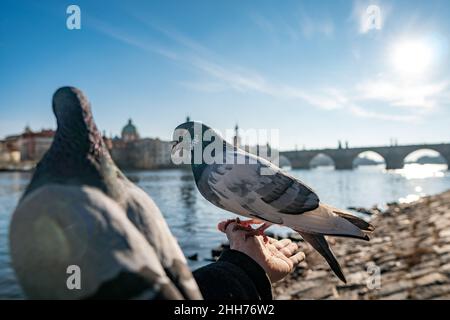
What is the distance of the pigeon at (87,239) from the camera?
3.79 ft

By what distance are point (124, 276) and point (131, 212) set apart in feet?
0.92

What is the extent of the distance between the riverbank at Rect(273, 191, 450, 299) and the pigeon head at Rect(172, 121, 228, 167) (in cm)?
558

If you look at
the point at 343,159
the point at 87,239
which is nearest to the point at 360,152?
the point at 343,159

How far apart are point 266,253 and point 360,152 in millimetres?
89786

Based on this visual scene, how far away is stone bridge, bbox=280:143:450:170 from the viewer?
80.7m

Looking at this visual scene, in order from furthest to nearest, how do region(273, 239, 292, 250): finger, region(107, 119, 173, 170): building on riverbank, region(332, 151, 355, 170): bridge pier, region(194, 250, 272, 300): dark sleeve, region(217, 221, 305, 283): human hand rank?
region(107, 119, 173, 170): building on riverbank, region(332, 151, 355, 170): bridge pier, region(273, 239, 292, 250): finger, region(217, 221, 305, 283): human hand, region(194, 250, 272, 300): dark sleeve

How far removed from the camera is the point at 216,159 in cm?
392

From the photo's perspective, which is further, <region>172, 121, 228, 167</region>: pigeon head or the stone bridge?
the stone bridge

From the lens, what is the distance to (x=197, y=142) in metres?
4.02
